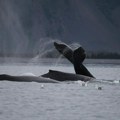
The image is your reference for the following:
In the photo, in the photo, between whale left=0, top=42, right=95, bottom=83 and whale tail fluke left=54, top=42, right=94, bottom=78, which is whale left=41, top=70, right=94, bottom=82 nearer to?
whale left=0, top=42, right=95, bottom=83

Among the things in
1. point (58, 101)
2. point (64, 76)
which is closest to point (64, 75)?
point (64, 76)

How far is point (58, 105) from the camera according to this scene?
1361 inches

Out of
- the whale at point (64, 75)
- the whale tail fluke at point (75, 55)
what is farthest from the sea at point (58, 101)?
the whale tail fluke at point (75, 55)

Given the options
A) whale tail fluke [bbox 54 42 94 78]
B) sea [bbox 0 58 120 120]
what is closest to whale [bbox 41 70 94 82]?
sea [bbox 0 58 120 120]

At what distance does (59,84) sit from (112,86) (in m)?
4.22

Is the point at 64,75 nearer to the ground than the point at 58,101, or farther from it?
farther from it

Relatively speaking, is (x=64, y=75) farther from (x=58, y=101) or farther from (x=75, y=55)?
(x=58, y=101)

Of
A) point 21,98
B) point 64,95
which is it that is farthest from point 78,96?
point 21,98

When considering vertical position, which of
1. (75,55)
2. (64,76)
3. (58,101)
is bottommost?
(58,101)

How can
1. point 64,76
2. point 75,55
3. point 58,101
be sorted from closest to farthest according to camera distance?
point 58,101 → point 75,55 → point 64,76

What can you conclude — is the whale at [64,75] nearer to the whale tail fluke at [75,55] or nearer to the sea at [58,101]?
the whale tail fluke at [75,55]

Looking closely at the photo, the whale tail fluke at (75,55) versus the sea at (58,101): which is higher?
the whale tail fluke at (75,55)

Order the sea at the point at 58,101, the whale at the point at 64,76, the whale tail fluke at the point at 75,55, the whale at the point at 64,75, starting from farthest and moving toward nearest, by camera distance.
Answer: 1. the whale at the point at 64,76
2. the whale tail fluke at the point at 75,55
3. the whale at the point at 64,75
4. the sea at the point at 58,101

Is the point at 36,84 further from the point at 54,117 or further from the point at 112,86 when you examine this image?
the point at 54,117
